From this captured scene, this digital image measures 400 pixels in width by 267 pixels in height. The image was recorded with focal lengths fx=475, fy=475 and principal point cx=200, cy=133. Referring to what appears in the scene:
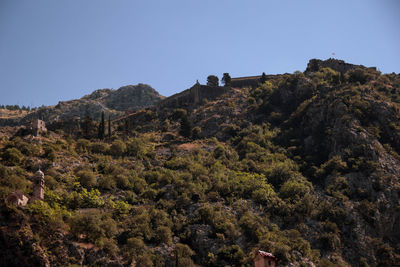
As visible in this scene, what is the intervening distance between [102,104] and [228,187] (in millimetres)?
110413

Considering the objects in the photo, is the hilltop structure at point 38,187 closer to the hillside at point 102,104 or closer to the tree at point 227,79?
the tree at point 227,79

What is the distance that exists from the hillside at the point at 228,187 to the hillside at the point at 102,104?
62556 millimetres

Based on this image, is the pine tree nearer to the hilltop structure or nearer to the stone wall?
the stone wall

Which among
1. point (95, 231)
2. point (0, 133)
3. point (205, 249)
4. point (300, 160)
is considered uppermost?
point (0, 133)

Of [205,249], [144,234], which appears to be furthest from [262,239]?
[144,234]

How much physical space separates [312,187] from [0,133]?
49294 millimetres

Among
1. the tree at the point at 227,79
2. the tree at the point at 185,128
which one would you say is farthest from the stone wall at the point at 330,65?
the tree at the point at 185,128

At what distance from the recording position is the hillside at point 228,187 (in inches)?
1848

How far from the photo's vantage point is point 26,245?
42.6 meters

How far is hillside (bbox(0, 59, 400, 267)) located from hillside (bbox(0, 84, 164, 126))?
6256 centimetres

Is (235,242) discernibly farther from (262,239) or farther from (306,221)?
(306,221)

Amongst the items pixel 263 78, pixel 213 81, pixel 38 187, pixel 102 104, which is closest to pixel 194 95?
pixel 213 81

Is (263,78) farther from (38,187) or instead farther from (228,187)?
(38,187)

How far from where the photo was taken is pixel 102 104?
166750 millimetres
